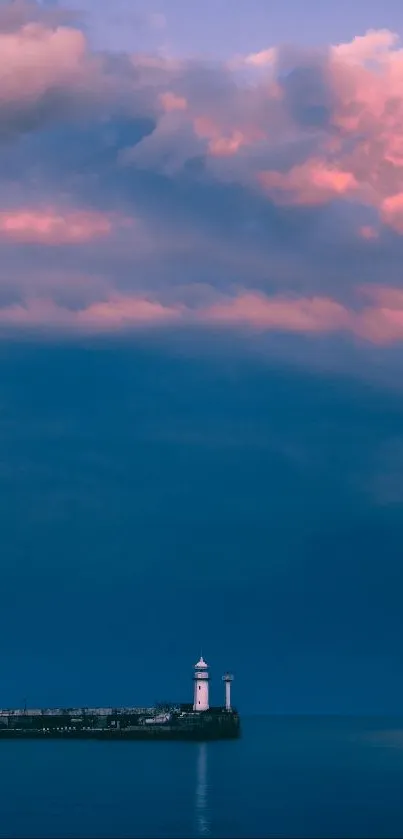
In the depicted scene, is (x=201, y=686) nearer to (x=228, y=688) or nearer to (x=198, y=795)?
(x=228, y=688)

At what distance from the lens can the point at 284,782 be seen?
110562 millimetres

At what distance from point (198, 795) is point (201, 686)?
182 feet

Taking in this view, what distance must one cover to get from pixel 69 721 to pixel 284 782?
191ft

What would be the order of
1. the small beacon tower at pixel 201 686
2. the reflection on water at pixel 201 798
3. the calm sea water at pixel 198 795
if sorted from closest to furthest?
the reflection on water at pixel 201 798, the calm sea water at pixel 198 795, the small beacon tower at pixel 201 686

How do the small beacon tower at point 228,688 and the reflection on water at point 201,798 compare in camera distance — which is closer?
the reflection on water at point 201,798

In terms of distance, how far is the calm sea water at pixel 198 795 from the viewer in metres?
76.8

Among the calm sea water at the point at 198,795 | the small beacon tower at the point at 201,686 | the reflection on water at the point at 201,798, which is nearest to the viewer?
the reflection on water at the point at 201,798

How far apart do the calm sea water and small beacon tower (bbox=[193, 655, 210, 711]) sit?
525cm

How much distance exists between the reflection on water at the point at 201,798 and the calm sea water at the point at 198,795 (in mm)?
70

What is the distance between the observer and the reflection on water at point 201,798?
7625cm

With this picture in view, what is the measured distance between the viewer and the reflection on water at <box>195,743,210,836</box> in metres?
76.2

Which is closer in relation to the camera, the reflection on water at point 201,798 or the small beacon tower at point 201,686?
the reflection on water at point 201,798

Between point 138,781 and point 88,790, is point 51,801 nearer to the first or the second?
point 88,790

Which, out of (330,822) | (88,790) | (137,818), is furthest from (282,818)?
(88,790)
